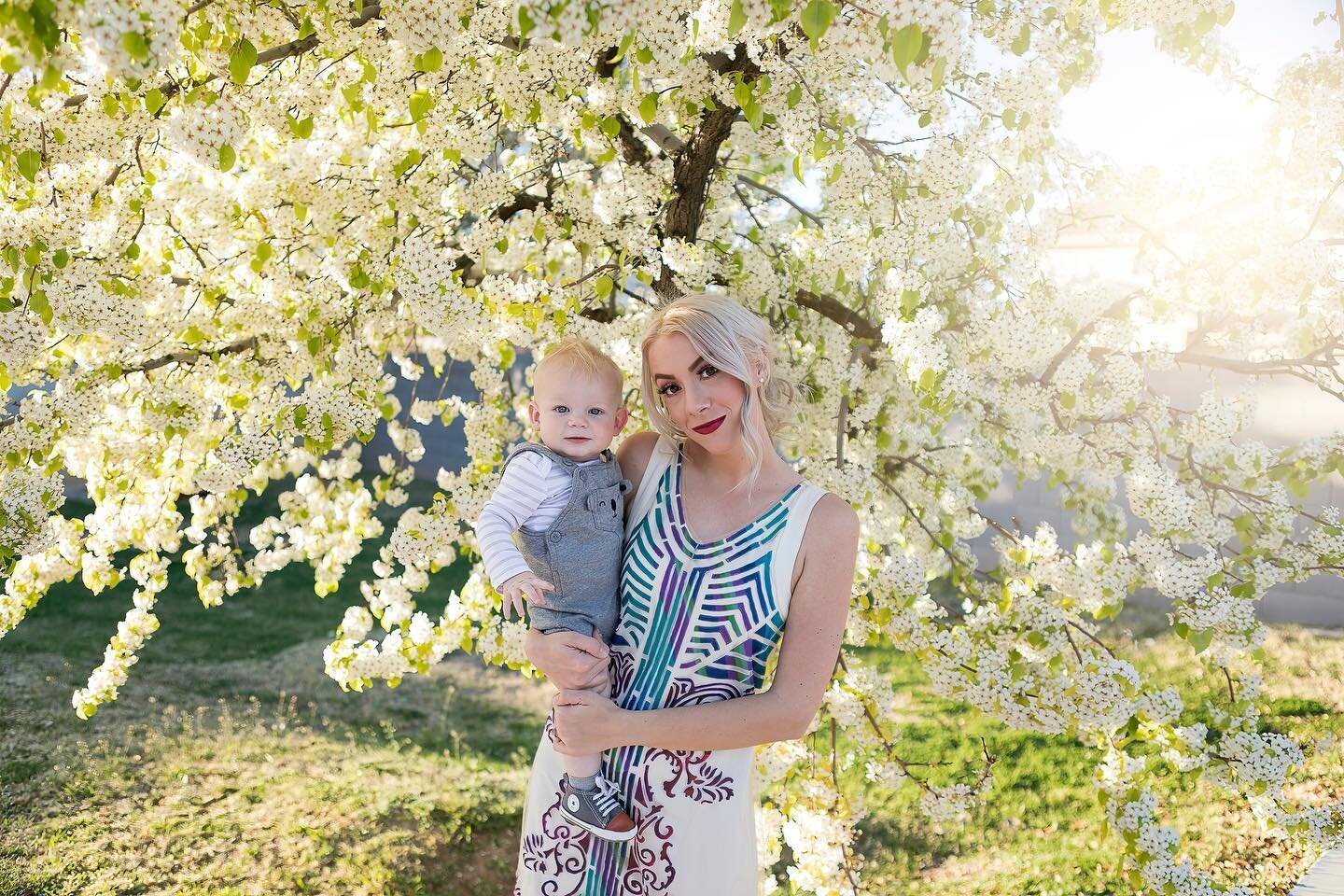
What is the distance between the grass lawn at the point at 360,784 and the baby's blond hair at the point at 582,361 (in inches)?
115

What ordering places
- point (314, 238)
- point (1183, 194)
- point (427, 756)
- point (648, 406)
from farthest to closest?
point (427, 756)
point (314, 238)
point (1183, 194)
point (648, 406)

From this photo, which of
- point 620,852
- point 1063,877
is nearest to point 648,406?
point 620,852

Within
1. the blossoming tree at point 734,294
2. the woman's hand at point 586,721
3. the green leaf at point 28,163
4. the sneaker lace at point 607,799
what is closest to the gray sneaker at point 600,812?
the sneaker lace at point 607,799

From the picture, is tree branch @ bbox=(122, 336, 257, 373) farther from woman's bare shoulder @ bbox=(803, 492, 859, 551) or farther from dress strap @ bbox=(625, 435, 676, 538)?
woman's bare shoulder @ bbox=(803, 492, 859, 551)

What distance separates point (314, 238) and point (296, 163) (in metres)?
0.32

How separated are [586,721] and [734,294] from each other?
1799 millimetres

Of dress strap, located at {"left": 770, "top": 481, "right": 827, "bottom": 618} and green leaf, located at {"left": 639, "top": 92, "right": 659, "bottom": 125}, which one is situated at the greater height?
green leaf, located at {"left": 639, "top": 92, "right": 659, "bottom": 125}

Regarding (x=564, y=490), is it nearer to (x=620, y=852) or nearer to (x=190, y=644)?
(x=620, y=852)

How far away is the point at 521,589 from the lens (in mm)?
1935

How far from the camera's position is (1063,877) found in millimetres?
4508

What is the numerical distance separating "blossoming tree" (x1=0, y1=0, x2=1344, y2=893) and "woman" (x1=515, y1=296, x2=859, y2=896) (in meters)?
0.56

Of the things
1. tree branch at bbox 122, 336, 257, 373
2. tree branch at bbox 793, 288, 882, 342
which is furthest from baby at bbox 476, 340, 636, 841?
tree branch at bbox 122, 336, 257, 373

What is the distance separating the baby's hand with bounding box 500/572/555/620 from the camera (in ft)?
6.27

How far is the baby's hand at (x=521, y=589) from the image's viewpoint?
191cm
